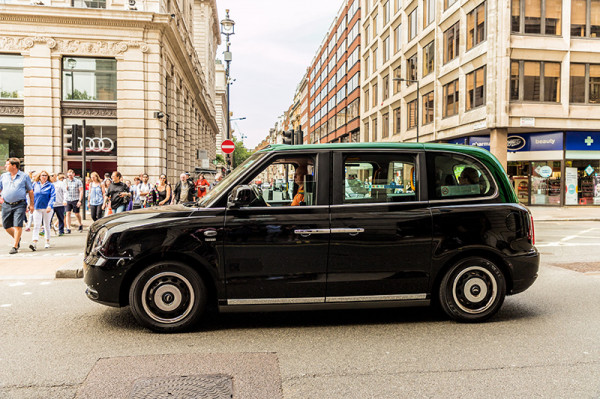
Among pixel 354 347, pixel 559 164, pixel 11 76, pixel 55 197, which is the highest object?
pixel 11 76

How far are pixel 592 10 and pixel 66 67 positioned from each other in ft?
87.9

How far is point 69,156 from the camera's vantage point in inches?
882

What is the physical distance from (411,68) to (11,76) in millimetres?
26661

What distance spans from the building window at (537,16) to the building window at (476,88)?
269cm

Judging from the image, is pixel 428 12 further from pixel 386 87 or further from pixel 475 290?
pixel 475 290

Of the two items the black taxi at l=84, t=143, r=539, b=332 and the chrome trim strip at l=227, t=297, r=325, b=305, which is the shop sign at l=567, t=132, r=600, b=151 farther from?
the chrome trim strip at l=227, t=297, r=325, b=305

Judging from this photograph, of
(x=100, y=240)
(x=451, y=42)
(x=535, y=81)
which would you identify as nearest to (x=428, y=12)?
(x=451, y=42)

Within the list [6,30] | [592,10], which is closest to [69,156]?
[6,30]

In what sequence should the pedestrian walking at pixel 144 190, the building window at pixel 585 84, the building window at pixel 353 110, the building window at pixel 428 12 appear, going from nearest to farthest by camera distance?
the pedestrian walking at pixel 144 190 < the building window at pixel 585 84 < the building window at pixel 428 12 < the building window at pixel 353 110

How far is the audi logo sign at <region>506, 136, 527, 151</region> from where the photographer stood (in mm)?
26906

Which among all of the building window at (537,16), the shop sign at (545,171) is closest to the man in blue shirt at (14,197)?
the building window at (537,16)

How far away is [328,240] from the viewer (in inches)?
184

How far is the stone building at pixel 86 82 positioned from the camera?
21.2 meters

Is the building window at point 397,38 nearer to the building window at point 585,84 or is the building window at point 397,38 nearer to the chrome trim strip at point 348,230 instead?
the building window at point 585,84
